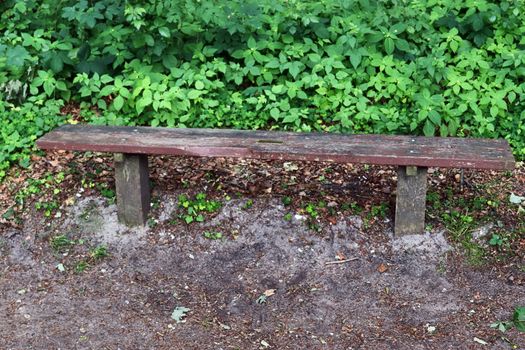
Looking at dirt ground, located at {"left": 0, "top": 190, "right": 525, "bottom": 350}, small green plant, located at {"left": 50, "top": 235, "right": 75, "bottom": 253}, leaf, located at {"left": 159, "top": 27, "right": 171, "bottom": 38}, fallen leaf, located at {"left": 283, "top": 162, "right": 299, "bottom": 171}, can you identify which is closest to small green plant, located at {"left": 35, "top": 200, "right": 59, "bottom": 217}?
dirt ground, located at {"left": 0, "top": 190, "right": 525, "bottom": 350}

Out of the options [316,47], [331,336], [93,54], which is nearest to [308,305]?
[331,336]

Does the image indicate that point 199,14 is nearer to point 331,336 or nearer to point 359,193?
point 359,193

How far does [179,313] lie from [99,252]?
0.88 meters

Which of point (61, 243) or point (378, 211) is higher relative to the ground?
point (378, 211)

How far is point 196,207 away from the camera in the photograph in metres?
5.42

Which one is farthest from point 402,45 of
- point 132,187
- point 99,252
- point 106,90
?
point 99,252

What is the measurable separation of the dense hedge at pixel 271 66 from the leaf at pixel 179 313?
1.99 m

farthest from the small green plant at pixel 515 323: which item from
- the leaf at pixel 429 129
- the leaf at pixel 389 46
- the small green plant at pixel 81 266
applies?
the leaf at pixel 389 46

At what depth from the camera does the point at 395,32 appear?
657cm

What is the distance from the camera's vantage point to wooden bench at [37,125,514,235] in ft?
15.9

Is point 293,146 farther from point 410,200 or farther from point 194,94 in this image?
point 194,94

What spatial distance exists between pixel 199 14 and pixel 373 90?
156cm

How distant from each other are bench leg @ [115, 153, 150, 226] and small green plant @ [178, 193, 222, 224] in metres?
0.26

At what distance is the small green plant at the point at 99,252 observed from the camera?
5.15 meters
